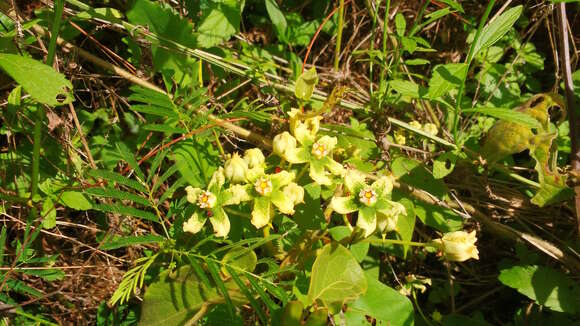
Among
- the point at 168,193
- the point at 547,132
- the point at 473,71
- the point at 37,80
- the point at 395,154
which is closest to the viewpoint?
the point at 37,80

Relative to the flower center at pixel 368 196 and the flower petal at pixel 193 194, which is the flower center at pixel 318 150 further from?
the flower petal at pixel 193 194

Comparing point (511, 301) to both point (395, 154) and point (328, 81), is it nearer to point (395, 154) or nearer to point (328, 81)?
point (395, 154)

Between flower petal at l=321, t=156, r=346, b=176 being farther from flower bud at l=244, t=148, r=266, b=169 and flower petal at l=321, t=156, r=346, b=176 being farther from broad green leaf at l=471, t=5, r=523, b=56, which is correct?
broad green leaf at l=471, t=5, r=523, b=56

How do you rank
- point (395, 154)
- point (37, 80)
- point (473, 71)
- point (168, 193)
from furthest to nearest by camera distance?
point (473, 71) → point (395, 154) → point (168, 193) → point (37, 80)

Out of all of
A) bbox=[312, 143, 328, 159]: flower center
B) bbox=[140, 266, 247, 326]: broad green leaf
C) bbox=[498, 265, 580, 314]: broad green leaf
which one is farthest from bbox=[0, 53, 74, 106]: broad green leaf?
bbox=[498, 265, 580, 314]: broad green leaf

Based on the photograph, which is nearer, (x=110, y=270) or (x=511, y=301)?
(x=110, y=270)

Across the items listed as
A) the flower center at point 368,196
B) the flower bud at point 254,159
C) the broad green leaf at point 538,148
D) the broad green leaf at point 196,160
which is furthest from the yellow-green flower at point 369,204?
the broad green leaf at point 538,148

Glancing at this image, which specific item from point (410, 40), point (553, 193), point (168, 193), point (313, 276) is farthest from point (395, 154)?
point (168, 193)
